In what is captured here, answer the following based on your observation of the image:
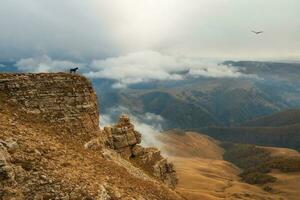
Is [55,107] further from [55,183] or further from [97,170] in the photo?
[55,183]

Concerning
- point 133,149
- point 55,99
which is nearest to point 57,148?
point 55,99

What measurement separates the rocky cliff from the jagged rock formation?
52.7 feet

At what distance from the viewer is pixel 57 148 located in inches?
1663

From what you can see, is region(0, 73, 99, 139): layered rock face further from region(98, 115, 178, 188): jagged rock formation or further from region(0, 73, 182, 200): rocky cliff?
region(98, 115, 178, 188): jagged rock formation

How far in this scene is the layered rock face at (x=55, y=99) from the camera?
148ft

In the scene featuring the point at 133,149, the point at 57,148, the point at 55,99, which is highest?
the point at 55,99

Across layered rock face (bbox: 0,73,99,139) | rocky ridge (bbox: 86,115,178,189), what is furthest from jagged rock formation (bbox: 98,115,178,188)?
layered rock face (bbox: 0,73,99,139)

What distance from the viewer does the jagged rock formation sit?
7161 centimetres

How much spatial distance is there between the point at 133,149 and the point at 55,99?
2801 centimetres

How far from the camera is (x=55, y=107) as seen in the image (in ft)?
158

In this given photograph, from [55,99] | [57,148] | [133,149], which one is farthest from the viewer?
[133,149]

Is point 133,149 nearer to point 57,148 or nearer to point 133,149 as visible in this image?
point 133,149

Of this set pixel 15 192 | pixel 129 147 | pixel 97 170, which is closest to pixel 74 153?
pixel 97 170

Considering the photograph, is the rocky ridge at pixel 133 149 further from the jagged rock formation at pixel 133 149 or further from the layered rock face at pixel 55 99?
the layered rock face at pixel 55 99
